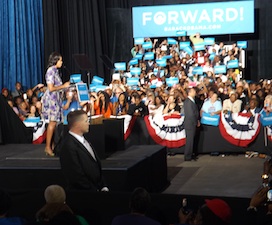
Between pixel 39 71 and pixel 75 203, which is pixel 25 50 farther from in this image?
pixel 75 203

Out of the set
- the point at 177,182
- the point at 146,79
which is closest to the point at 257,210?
the point at 177,182

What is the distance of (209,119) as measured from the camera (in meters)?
11.9

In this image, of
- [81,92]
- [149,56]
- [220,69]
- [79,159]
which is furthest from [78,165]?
[149,56]

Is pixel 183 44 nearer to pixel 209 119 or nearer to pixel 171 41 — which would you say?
pixel 171 41

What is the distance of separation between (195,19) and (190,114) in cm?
958

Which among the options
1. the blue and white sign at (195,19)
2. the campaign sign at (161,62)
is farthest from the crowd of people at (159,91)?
the blue and white sign at (195,19)

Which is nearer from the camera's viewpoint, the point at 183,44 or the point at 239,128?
the point at 239,128

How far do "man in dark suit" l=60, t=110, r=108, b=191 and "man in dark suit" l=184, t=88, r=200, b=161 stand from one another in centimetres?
560

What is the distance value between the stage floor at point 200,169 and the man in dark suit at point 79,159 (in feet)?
6.31

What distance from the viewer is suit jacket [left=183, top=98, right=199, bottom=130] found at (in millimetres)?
11102

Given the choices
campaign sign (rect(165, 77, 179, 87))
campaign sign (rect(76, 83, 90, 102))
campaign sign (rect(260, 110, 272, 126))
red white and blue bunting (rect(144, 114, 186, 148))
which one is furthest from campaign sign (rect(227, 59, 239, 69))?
campaign sign (rect(76, 83, 90, 102))

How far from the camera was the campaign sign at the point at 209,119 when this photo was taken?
11.8 meters

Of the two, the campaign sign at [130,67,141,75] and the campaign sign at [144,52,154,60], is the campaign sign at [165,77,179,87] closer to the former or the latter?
the campaign sign at [130,67,141,75]

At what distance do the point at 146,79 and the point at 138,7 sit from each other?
12.5ft
